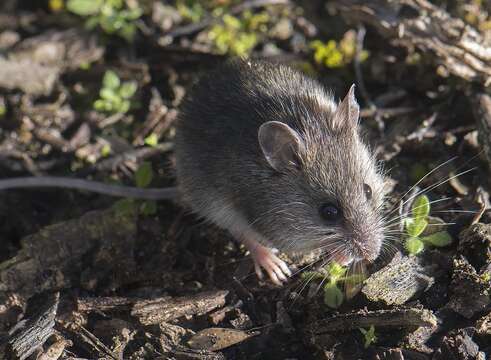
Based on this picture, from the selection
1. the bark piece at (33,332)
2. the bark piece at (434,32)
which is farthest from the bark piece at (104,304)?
the bark piece at (434,32)

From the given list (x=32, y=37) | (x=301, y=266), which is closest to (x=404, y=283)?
(x=301, y=266)

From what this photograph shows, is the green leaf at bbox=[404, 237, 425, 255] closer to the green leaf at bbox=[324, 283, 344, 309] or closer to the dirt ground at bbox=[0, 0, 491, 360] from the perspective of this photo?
the dirt ground at bbox=[0, 0, 491, 360]

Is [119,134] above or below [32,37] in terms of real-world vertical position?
below

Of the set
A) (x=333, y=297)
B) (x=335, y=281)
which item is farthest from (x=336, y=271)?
(x=333, y=297)

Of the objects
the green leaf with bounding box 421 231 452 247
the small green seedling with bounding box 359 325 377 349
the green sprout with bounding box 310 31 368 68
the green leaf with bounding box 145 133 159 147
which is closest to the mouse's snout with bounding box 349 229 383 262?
the green leaf with bounding box 421 231 452 247

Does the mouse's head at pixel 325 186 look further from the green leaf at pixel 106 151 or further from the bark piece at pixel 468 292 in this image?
the green leaf at pixel 106 151

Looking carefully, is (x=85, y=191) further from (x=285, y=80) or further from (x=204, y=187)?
(x=285, y=80)
